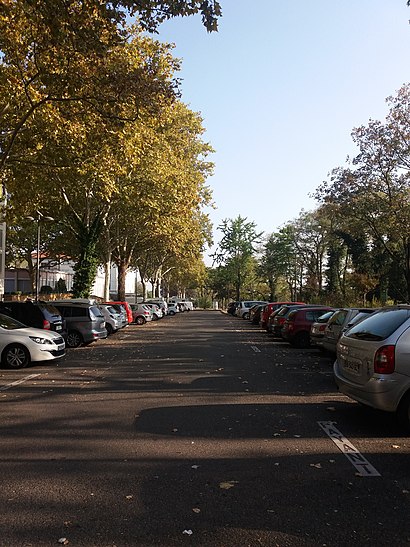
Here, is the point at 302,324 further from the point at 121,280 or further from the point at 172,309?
the point at 172,309


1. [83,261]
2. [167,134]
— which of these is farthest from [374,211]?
[83,261]

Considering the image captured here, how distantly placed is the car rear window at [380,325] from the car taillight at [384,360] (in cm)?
23

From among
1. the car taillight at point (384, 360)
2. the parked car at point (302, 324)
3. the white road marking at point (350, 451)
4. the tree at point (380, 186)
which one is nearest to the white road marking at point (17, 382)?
the white road marking at point (350, 451)

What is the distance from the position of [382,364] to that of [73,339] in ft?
46.5

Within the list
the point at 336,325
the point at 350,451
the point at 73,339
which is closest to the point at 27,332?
the point at 73,339

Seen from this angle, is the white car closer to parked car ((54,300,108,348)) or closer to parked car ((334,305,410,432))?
parked car ((54,300,108,348))

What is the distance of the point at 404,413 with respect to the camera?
7.13m

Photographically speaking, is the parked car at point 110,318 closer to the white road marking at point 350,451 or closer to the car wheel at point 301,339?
the car wheel at point 301,339

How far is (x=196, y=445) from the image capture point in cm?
665

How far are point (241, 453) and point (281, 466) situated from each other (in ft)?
1.96

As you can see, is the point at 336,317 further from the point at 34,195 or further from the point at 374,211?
the point at 374,211

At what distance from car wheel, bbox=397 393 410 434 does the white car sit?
9192 mm

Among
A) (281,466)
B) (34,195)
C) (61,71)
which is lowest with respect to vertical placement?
(281,466)

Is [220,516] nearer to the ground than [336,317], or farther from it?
nearer to the ground
